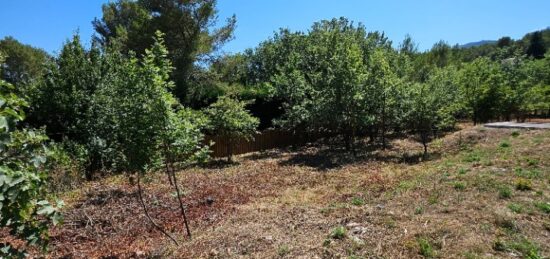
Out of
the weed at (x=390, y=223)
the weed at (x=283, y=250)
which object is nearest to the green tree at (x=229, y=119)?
the weed at (x=390, y=223)

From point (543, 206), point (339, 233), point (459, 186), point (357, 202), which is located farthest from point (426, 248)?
point (459, 186)

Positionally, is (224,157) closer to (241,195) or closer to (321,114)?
(321,114)

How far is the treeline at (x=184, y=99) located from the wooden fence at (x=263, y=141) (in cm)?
48

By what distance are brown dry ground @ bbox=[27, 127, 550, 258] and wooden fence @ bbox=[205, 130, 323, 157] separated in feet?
8.72

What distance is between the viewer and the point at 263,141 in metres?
17.2

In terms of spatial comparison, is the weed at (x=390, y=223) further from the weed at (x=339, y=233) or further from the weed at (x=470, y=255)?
the weed at (x=470, y=255)

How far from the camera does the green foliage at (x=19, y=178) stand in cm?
216

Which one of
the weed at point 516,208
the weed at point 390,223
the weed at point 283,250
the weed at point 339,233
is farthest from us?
the weed at point 516,208

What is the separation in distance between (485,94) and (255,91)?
453 inches

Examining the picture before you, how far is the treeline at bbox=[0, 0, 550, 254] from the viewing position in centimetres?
281

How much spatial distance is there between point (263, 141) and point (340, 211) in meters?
10.4

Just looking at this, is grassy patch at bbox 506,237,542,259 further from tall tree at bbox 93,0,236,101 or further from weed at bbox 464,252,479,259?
tall tree at bbox 93,0,236,101

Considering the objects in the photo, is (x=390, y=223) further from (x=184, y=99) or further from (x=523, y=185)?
(x=184, y=99)

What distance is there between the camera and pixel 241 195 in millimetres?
9203
